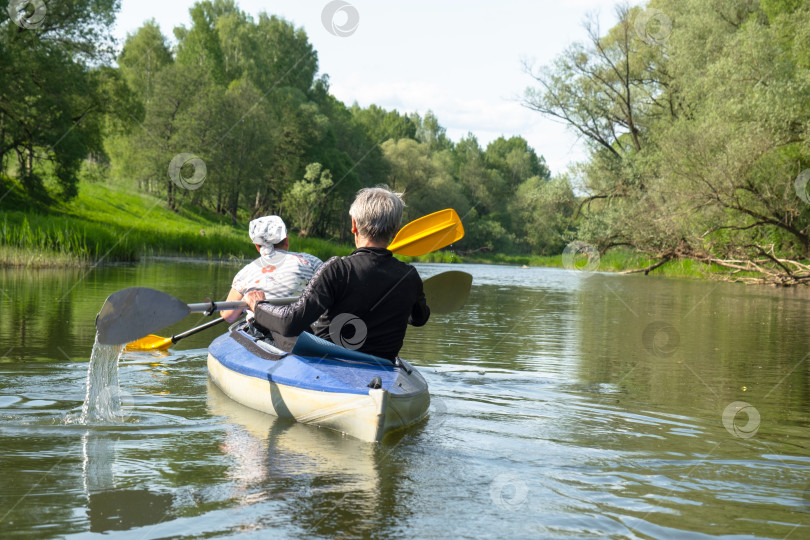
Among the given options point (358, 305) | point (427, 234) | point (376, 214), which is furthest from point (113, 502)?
point (427, 234)

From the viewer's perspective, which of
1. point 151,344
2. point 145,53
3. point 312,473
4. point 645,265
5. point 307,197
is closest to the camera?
point 312,473

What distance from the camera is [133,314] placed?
5121mm

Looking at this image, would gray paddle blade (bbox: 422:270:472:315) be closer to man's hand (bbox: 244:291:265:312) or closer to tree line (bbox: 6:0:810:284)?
man's hand (bbox: 244:291:265:312)

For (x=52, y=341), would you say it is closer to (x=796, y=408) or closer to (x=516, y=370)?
(x=516, y=370)

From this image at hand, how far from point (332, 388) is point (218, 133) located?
3929cm

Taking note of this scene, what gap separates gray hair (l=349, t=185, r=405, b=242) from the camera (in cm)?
462

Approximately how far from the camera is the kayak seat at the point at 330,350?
4844mm

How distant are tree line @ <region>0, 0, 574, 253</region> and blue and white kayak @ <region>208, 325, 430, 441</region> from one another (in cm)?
2190

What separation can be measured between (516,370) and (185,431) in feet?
11.7

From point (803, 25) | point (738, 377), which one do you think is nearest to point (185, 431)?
point (738, 377)

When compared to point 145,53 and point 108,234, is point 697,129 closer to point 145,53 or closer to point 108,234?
point 108,234

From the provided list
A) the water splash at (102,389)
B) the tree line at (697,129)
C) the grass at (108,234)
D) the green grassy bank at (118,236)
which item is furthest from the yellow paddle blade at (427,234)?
the tree line at (697,129)

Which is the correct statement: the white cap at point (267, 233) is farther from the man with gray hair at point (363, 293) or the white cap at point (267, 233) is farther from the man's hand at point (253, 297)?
the man with gray hair at point (363, 293)

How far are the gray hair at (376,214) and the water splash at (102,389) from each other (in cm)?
188
